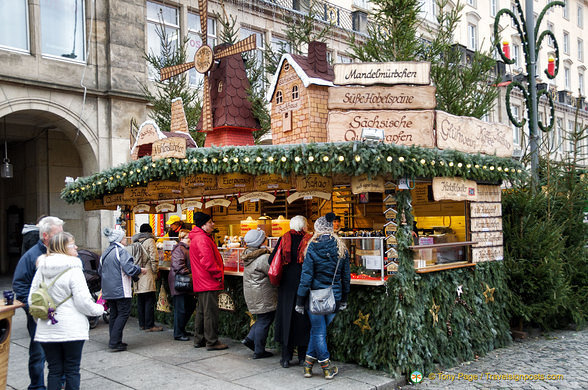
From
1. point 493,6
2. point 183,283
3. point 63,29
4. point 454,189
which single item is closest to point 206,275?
point 183,283

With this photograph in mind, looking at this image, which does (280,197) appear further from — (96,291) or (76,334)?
(76,334)

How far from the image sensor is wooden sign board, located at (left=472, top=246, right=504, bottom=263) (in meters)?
8.51

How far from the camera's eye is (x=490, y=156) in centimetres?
845

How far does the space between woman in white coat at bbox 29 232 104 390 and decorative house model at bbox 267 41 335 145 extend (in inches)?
189

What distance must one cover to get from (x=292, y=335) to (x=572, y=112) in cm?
3598

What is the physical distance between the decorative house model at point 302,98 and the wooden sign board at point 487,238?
116 inches

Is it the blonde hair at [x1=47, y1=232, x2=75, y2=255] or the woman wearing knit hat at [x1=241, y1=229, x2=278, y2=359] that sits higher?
the blonde hair at [x1=47, y1=232, x2=75, y2=255]

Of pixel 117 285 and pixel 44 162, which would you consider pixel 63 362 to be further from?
pixel 44 162

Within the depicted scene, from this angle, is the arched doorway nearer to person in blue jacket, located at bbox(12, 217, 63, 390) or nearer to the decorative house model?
the decorative house model

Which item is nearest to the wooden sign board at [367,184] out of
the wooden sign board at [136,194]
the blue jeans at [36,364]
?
the blue jeans at [36,364]

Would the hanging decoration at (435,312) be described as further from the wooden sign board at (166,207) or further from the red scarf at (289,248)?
the wooden sign board at (166,207)

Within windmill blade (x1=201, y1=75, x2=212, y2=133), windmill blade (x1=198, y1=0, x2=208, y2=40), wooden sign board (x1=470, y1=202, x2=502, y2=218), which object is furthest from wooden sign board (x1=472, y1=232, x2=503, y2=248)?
windmill blade (x1=198, y1=0, x2=208, y2=40)

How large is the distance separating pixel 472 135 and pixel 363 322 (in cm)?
343

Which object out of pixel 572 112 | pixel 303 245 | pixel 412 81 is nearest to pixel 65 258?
pixel 303 245
